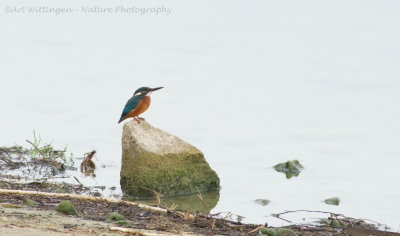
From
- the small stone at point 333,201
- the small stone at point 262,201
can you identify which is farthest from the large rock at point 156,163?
the small stone at point 333,201

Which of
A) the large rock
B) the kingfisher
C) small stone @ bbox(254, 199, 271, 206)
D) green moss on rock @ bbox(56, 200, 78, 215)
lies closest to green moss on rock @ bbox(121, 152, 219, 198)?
the large rock

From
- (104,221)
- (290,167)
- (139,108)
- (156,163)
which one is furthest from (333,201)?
(104,221)

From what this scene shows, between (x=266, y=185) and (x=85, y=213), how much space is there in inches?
139

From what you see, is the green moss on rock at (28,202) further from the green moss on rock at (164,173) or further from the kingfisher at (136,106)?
the kingfisher at (136,106)

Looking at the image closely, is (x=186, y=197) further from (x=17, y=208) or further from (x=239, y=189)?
(x=17, y=208)

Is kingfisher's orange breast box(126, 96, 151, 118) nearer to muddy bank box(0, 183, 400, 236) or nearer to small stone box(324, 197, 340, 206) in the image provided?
muddy bank box(0, 183, 400, 236)

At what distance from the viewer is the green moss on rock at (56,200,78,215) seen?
20.2 ft

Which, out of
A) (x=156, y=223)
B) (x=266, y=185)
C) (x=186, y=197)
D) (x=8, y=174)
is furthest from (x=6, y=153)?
(x=156, y=223)

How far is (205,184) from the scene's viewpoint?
28.9 ft

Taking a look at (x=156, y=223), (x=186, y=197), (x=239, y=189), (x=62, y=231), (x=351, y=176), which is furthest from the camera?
(x=351, y=176)

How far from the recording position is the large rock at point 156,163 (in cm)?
838

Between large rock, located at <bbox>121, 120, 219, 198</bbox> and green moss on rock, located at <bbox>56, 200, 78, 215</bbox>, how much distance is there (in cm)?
212

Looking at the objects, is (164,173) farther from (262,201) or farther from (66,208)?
(66,208)

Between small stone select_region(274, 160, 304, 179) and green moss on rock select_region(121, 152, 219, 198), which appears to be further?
small stone select_region(274, 160, 304, 179)
